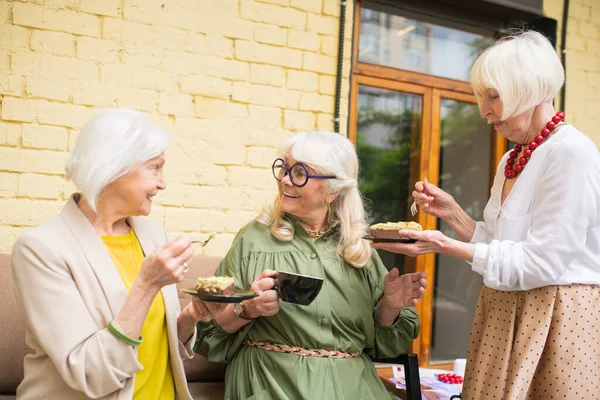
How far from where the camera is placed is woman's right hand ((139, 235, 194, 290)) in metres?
1.62

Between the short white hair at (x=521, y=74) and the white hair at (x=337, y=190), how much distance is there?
2.04ft

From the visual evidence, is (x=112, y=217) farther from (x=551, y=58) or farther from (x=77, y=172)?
(x=551, y=58)

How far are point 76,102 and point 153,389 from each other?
147cm

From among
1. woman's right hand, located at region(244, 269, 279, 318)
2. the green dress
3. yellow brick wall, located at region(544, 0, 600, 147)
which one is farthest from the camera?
yellow brick wall, located at region(544, 0, 600, 147)

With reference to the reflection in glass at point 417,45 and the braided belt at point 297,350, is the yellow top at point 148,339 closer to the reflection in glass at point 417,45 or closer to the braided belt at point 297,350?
the braided belt at point 297,350

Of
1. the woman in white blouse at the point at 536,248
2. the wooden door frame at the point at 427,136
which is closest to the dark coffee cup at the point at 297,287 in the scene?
the woman in white blouse at the point at 536,248

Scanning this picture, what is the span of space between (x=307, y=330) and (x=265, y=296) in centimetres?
31

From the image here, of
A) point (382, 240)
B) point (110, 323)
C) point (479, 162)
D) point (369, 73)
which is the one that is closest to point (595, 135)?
point (479, 162)

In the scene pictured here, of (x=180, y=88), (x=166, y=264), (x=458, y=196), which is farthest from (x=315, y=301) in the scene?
(x=458, y=196)

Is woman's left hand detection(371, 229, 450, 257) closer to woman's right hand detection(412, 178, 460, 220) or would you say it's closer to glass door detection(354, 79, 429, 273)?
woman's right hand detection(412, 178, 460, 220)

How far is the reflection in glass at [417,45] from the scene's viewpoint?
3.58 metres

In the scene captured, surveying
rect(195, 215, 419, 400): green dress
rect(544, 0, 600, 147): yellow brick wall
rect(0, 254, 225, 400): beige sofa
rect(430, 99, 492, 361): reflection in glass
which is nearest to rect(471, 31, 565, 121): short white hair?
rect(195, 215, 419, 400): green dress

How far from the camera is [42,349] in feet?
5.61

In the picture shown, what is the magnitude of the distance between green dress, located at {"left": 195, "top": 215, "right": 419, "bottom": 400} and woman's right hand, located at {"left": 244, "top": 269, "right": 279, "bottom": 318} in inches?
7.2
